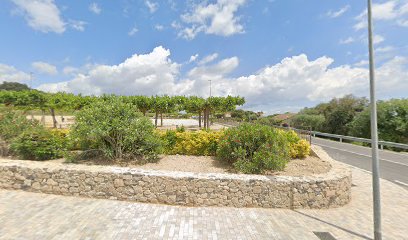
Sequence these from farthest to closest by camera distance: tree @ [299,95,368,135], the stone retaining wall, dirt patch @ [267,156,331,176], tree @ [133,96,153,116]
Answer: tree @ [299,95,368,135], tree @ [133,96,153,116], dirt patch @ [267,156,331,176], the stone retaining wall

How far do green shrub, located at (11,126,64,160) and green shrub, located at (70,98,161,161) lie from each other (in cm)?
119

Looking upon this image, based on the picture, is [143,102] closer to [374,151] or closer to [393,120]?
[374,151]

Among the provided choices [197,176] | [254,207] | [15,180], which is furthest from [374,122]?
[15,180]

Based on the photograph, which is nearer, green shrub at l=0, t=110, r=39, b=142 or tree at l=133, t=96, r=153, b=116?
green shrub at l=0, t=110, r=39, b=142

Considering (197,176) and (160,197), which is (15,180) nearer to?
(160,197)

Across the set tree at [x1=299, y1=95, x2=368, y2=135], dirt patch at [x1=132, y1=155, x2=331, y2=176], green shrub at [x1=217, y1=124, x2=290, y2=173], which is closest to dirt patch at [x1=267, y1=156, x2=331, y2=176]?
dirt patch at [x1=132, y1=155, x2=331, y2=176]

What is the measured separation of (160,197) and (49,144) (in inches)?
230

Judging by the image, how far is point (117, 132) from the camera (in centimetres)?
780

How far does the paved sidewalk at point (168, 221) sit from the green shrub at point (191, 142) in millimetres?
3499

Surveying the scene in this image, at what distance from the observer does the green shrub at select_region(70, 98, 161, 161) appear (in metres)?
7.58

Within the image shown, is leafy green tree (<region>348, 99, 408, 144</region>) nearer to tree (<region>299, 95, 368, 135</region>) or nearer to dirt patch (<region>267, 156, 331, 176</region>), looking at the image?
tree (<region>299, 95, 368, 135</region>)

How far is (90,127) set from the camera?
7414 mm

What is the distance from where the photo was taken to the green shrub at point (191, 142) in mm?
9055

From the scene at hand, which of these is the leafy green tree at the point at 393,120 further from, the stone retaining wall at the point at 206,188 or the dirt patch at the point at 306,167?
the stone retaining wall at the point at 206,188
